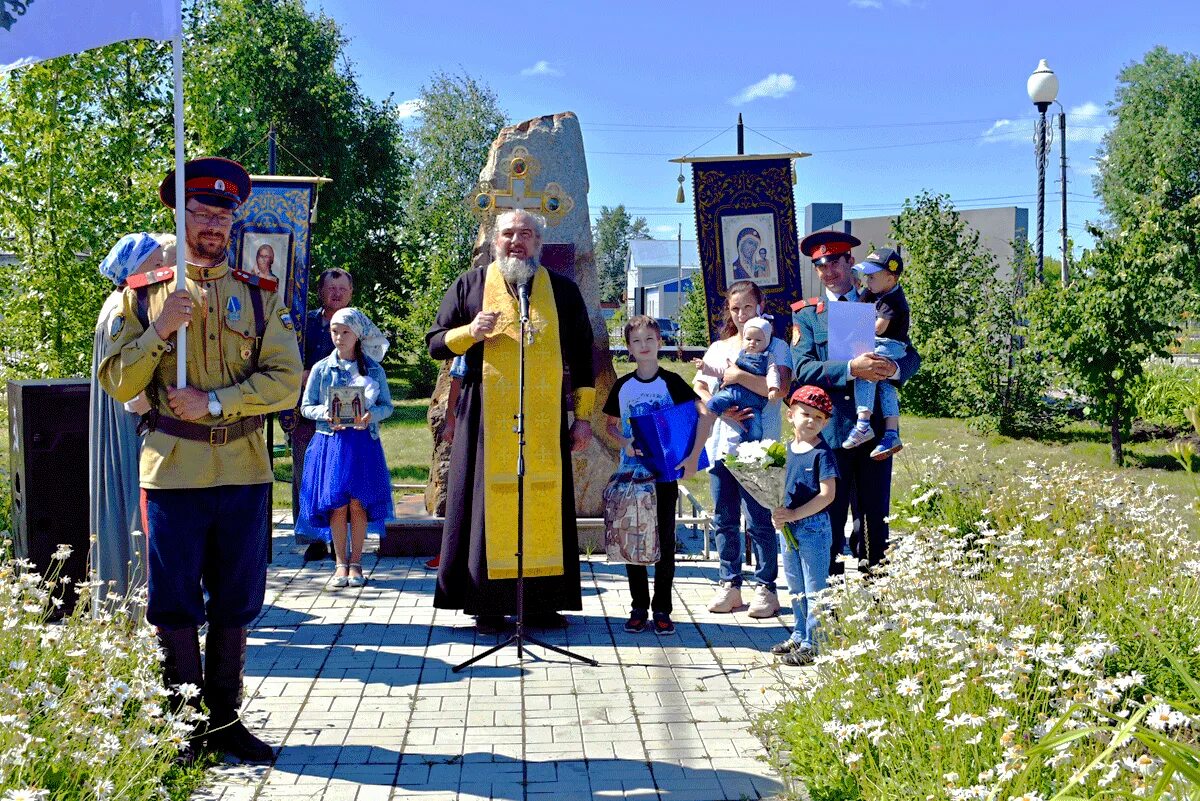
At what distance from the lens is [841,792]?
3.82 m

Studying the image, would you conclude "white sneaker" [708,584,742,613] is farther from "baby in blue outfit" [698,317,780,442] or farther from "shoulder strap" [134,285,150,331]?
"shoulder strap" [134,285,150,331]

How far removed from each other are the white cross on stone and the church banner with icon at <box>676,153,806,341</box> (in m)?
1.28

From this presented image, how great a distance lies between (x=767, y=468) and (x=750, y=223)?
360 centimetres

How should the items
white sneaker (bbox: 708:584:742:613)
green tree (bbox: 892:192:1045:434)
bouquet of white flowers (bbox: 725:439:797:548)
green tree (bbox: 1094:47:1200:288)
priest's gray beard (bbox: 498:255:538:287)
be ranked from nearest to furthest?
bouquet of white flowers (bbox: 725:439:797:548)
priest's gray beard (bbox: 498:255:538:287)
white sneaker (bbox: 708:584:742:613)
green tree (bbox: 892:192:1045:434)
green tree (bbox: 1094:47:1200:288)

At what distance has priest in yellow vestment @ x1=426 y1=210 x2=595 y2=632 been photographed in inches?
245

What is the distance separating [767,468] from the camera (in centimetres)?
558

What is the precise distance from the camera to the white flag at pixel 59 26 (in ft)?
12.9

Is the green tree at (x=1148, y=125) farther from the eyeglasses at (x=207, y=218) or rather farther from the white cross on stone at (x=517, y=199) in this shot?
the eyeglasses at (x=207, y=218)

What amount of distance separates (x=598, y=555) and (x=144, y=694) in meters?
5.29

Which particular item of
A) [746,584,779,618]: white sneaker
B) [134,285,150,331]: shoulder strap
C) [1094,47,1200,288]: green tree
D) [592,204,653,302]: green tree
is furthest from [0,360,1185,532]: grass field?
[592,204,653,302]: green tree

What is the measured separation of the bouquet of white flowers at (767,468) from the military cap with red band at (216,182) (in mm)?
2573

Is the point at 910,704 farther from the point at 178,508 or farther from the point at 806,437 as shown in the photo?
the point at 178,508

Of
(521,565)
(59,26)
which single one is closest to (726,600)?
(521,565)

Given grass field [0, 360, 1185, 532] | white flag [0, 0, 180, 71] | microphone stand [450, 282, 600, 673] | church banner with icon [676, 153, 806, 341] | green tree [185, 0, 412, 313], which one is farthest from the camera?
green tree [185, 0, 412, 313]
